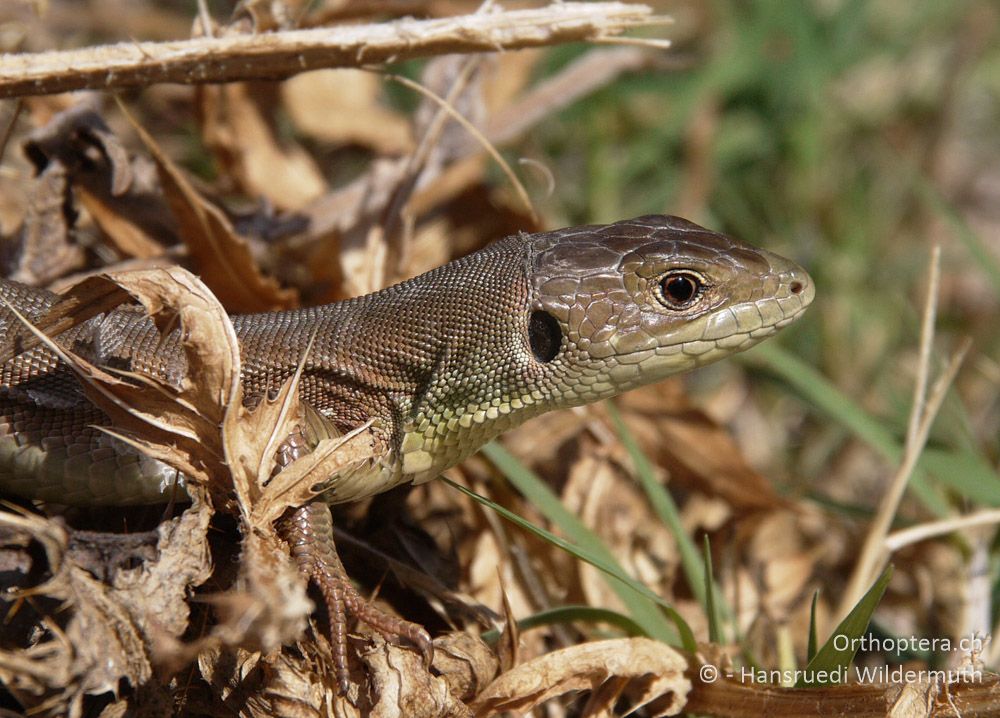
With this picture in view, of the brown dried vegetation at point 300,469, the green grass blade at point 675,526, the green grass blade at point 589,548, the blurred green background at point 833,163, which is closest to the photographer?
the brown dried vegetation at point 300,469

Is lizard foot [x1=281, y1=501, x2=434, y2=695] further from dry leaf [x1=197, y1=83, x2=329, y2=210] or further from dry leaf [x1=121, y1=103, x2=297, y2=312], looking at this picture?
dry leaf [x1=197, y1=83, x2=329, y2=210]

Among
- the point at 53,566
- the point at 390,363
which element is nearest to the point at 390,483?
the point at 390,363

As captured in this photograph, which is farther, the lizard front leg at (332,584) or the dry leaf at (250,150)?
the dry leaf at (250,150)

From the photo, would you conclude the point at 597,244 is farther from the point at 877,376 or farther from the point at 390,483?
the point at 877,376

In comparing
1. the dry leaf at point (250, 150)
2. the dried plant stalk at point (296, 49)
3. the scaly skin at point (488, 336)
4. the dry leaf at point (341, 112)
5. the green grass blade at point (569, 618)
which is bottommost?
the green grass blade at point (569, 618)

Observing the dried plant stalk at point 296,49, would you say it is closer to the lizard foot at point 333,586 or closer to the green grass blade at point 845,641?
the lizard foot at point 333,586

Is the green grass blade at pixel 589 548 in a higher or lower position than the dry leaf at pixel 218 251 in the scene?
lower

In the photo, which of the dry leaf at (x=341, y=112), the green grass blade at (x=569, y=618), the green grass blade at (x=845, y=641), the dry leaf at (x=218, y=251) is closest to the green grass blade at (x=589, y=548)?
the green grass blade at (x=569, y=618)

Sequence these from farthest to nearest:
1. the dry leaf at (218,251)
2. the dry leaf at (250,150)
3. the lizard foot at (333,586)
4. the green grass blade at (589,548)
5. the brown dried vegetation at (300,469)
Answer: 1. the dry leaf at (250,150)
2. the dry leaf at (218,251)
3. the green grass blade at (589,548)
4. the lizard foot at (333,586)
5. the brown dried vegetation at (300,469)
